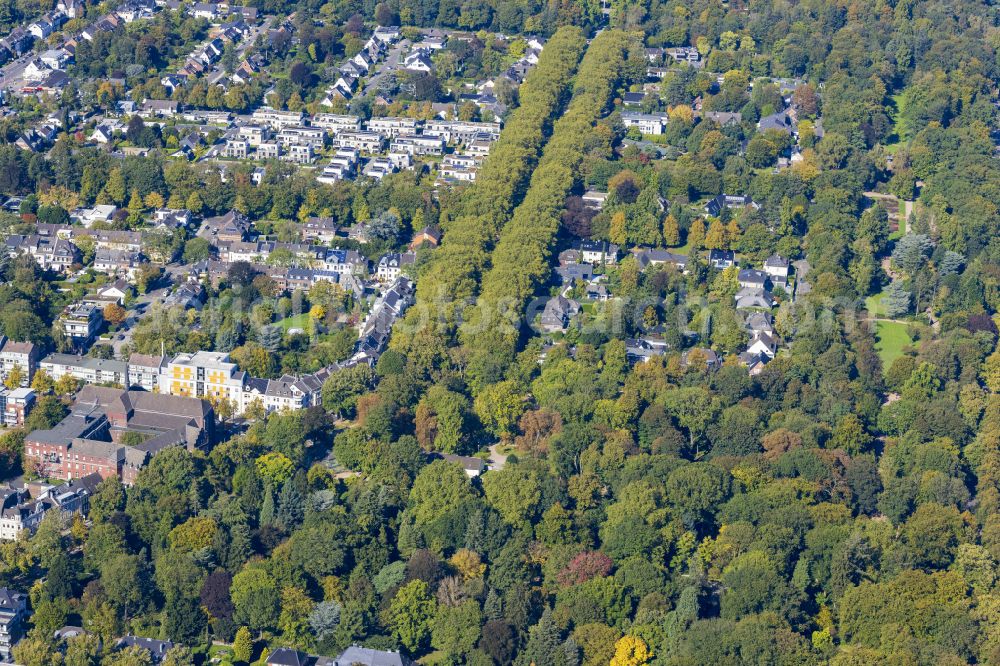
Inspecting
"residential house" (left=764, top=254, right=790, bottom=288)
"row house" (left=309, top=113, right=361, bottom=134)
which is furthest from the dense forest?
"row house" (left=309, top=113, right=361, bottom=134)

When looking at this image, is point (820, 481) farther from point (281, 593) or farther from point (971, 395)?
point (281, 593)

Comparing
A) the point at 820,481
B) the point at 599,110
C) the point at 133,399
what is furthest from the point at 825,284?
the point at 133,399

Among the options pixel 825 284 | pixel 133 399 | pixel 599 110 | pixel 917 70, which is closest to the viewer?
pixel 133 399

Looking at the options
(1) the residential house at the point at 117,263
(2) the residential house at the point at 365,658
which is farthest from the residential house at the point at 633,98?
(2) the residential house at the point at 365,658

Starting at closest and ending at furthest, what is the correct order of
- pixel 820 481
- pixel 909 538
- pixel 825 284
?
pixel 909 538 → pixel 820 481 → pixel 825 284

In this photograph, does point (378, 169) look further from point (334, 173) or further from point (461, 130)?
point (461, 130)

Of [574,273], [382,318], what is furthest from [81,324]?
[574,273]

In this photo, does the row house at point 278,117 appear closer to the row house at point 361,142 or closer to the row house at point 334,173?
the row house at point 361,142
